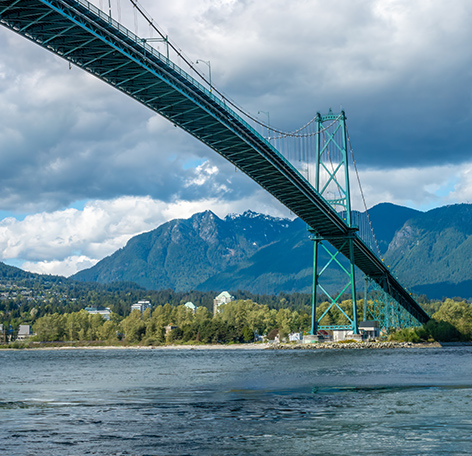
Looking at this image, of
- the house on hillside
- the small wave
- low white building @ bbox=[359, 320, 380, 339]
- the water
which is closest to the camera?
the water

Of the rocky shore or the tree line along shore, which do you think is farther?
the tree line along shore

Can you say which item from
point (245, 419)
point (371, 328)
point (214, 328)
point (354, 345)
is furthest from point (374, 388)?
point (214, 328)

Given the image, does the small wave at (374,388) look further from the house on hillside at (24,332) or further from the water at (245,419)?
the house on hillside at (24,332)

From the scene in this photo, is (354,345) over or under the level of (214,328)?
under

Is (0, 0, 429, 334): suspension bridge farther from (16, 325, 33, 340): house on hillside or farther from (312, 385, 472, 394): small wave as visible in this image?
(16, 325, 33, 340): house on hillside

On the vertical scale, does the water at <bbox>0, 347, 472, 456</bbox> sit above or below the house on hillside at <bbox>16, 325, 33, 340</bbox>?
below

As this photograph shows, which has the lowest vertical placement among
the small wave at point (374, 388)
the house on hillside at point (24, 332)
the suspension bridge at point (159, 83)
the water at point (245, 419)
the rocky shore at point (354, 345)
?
the water at point (245, 419)

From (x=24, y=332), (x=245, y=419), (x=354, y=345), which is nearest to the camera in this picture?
(x=245, y=419)

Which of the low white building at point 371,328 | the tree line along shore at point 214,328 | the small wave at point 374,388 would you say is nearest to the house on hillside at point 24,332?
the tree line along shore at point 214,328

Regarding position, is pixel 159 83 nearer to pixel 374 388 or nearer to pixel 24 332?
pixel 374 388

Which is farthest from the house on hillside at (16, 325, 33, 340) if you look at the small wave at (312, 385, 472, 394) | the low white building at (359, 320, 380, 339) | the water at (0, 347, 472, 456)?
the small wave at (312, 385, 472, 394)

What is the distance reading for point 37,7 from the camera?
2697cm

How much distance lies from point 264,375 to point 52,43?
2031cm

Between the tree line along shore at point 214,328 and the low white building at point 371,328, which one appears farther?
the tree line along shore at point 214,328
